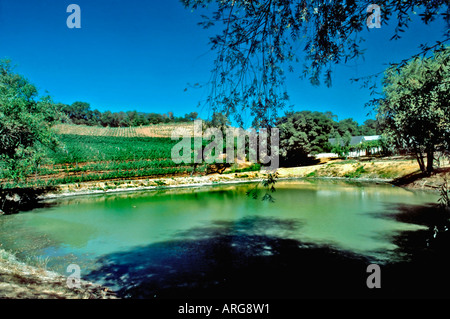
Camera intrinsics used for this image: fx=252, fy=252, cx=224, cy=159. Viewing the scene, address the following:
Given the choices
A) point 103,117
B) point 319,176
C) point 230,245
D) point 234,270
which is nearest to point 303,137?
point 319,176

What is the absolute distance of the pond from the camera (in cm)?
618

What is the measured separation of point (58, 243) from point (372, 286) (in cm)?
1089

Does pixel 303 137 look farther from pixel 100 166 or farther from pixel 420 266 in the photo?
pixel 420 266

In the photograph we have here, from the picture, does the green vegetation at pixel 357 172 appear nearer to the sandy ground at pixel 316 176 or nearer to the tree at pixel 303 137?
the sandy ground at pixel 316 176

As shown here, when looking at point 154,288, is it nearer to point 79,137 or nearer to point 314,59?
point 314,59

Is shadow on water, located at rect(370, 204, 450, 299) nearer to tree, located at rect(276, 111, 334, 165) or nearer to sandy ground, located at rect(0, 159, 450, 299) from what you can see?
sandy ground, located at rect(0, 159, 450, 299)

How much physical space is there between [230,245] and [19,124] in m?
12.4

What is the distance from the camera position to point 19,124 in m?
13.0

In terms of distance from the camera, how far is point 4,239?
10.4m

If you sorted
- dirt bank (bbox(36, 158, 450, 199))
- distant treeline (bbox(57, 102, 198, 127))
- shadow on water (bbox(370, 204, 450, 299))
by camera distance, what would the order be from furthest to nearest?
1. distant treeline (bbox(57, 102, 198, 127))
2. dirt bank (bbox(36, 158, 450, 199))
3. shadow on water (bbox(370, 204, 450, 299))

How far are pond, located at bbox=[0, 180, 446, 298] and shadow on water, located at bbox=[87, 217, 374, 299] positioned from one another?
0.02 meters

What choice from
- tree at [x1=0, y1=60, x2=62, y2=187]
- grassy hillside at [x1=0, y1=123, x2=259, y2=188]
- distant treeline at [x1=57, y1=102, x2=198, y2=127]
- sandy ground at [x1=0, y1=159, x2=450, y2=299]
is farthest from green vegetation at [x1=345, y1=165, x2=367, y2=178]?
distant treeline at [x1=57, y1=102, x2=198, y2=127]
